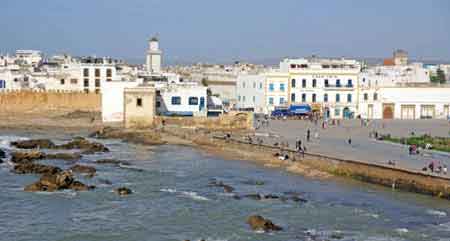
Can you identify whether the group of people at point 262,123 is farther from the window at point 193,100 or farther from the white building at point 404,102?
the white building at point 404,102

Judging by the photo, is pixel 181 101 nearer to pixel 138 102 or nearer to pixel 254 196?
pixel 138 102

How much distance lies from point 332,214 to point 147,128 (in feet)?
94.9

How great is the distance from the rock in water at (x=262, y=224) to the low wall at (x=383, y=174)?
7765 mm

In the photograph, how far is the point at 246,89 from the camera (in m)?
62.7

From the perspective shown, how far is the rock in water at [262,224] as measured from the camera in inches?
874

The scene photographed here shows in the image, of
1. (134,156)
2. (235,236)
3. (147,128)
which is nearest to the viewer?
(235,236)

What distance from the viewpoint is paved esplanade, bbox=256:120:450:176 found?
34.0 meters

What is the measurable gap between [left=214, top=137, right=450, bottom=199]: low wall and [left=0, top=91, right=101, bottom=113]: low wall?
33230mm

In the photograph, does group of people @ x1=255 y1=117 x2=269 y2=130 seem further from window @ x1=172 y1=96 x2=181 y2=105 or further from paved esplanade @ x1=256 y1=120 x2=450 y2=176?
window @ x1=172 y1=96 x2=181 y2=105

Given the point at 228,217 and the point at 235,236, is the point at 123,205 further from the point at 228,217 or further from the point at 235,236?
the point at 235,236

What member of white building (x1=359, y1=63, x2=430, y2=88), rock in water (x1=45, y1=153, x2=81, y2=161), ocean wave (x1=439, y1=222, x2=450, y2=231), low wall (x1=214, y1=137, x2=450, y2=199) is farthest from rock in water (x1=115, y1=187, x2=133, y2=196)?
white building (x1=359, y1=63, x2=430, y2=88)

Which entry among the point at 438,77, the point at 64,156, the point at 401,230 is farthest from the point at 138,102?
the point at 438,77

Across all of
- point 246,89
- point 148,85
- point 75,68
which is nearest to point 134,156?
point 148,85

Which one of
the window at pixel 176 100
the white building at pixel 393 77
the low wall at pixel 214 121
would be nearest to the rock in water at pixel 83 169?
the low wall at pixel 214 121
